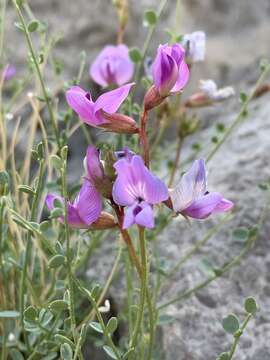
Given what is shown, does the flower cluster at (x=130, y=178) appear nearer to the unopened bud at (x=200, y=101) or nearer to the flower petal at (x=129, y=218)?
the flower petal at (x=129, y=218)

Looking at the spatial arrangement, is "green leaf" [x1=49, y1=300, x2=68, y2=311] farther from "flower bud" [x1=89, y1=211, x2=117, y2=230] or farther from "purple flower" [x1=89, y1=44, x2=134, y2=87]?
"purple flower" [x1=89, y1=44, x2=134, y2=87]

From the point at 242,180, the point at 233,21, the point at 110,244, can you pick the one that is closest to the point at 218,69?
the point at 233,21

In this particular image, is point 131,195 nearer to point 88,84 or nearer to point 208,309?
point 208,309

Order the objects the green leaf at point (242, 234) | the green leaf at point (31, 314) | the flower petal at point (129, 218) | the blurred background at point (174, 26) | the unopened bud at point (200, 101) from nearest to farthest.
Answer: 1. the flower petal at point (129, 218)
2. the green leaf at point (31, 314)
3. the green leaf at point (242, 234)
4. the unopened bud at point (200, 101)
5. the blurred background at point (174, 26)

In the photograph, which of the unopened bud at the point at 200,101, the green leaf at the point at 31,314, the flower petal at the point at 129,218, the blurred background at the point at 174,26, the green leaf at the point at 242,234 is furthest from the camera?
the blurred background at the point at 174,26

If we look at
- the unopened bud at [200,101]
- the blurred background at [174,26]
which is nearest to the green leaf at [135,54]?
the unopened bud at [200,101]

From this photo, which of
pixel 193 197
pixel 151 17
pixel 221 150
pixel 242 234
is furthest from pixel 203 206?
pixel 221 150

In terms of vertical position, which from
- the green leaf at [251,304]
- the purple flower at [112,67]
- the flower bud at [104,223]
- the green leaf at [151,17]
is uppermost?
the green leaf at [151,17]
